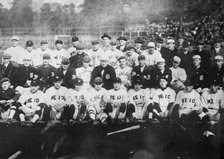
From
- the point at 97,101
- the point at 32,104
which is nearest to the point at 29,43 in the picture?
the point at 32,104

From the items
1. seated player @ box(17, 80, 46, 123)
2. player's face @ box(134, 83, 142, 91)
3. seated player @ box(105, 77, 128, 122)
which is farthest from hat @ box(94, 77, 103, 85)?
seated player @ box(17, 80, 46, 123)

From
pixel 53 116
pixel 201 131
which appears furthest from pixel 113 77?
pixel 201 131

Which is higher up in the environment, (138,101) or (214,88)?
(214,88)

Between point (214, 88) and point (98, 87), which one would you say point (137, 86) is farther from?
point (214, 88)

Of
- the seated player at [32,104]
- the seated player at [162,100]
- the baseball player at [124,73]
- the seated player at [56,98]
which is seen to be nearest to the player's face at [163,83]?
the seated player at [162,100]

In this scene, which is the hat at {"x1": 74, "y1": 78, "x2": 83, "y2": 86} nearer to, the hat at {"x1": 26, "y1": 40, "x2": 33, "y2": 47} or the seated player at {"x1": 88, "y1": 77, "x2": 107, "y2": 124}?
the seated player at {"x1": 88, "y1": 77, "x2": 107, "y2": 124}

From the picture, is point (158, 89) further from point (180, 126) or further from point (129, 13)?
point (129, 13)
